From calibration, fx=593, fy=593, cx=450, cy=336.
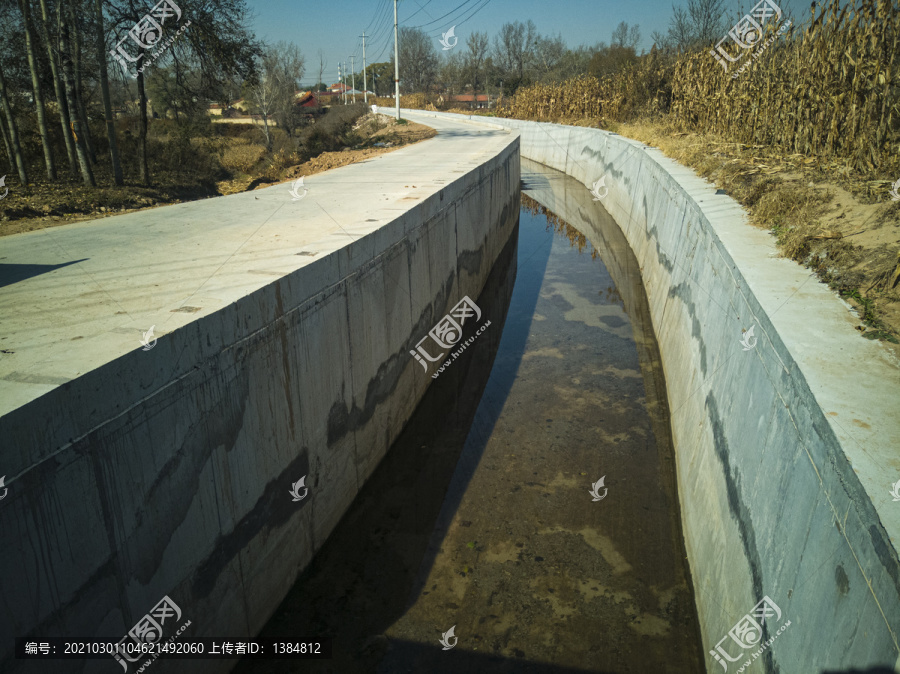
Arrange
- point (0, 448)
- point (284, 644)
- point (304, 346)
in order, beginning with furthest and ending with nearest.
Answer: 1. point (304, 346)
2. point (284, 644)
3. point (0, 448)

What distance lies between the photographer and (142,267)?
5.16m

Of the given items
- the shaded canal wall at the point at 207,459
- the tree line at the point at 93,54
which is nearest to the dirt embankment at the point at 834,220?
the shaded canal wall at the point at 207,459

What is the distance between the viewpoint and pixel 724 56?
51.8 ft

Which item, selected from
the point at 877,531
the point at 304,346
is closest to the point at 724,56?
the point at 304,346

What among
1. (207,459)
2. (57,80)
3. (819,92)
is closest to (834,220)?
(819,92)

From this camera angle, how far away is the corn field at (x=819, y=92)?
24.3ft

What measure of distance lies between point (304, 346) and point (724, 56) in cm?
1563

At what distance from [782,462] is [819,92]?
824 centimetres

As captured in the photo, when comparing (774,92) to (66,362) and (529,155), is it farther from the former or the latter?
(529,155)

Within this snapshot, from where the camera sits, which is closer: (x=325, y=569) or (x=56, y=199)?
(x=325, y=569)

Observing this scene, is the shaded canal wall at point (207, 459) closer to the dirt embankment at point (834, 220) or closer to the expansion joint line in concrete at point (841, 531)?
the expansion joint line in concrete at point (841, 531)

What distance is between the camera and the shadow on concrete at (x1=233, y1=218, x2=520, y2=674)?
475cm

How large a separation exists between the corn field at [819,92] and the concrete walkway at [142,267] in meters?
5.98

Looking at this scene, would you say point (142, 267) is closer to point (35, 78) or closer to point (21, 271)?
point (21, 271)
